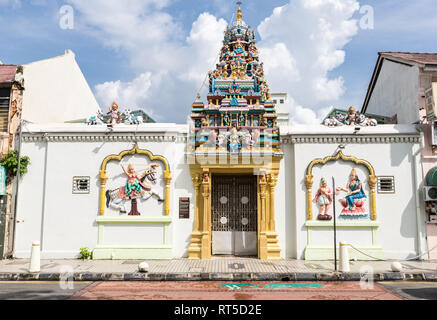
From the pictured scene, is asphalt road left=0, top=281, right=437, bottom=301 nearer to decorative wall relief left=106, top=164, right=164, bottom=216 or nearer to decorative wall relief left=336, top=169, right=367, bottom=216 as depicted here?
decorative wall relief left=336, top=169, right=367, bottom=216

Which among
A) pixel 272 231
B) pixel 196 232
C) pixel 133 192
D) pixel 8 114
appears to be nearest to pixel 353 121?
pixel 272 231

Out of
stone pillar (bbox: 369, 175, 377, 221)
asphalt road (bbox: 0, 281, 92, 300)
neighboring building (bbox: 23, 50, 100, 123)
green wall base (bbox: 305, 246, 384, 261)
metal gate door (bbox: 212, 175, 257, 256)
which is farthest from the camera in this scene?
neighboring building (bbox: 23, 50, 100, 123)

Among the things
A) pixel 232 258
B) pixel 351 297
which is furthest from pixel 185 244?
pixel 351 297

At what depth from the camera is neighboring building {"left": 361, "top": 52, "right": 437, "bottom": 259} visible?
12.6m

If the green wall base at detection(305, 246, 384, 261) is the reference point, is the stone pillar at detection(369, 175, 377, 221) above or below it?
above

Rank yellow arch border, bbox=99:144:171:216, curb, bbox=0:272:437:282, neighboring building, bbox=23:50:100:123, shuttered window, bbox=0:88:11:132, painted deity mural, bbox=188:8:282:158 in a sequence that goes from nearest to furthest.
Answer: curb, bbox=0:272:437:282
yellow arch border, bbox=99:144:171:216
painted deity mural, bbox=188:8:282:158
shuttered window, bbox=0:88:11:132
neighboring building, bbox=23:50:100:123

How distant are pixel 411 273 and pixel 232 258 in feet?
18.6

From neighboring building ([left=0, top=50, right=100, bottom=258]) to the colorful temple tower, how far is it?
662cm

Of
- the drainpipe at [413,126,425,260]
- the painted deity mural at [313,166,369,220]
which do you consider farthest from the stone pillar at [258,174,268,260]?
the drainpipe at [413,126,425,260]

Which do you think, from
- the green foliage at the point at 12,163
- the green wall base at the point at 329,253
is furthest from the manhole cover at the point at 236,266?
the green foliage at the point at 12,163

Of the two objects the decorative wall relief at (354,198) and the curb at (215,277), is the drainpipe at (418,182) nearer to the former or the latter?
the decorative wall relief at (354,198)

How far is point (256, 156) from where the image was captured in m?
12.8

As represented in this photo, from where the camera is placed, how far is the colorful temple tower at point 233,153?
12.7m
